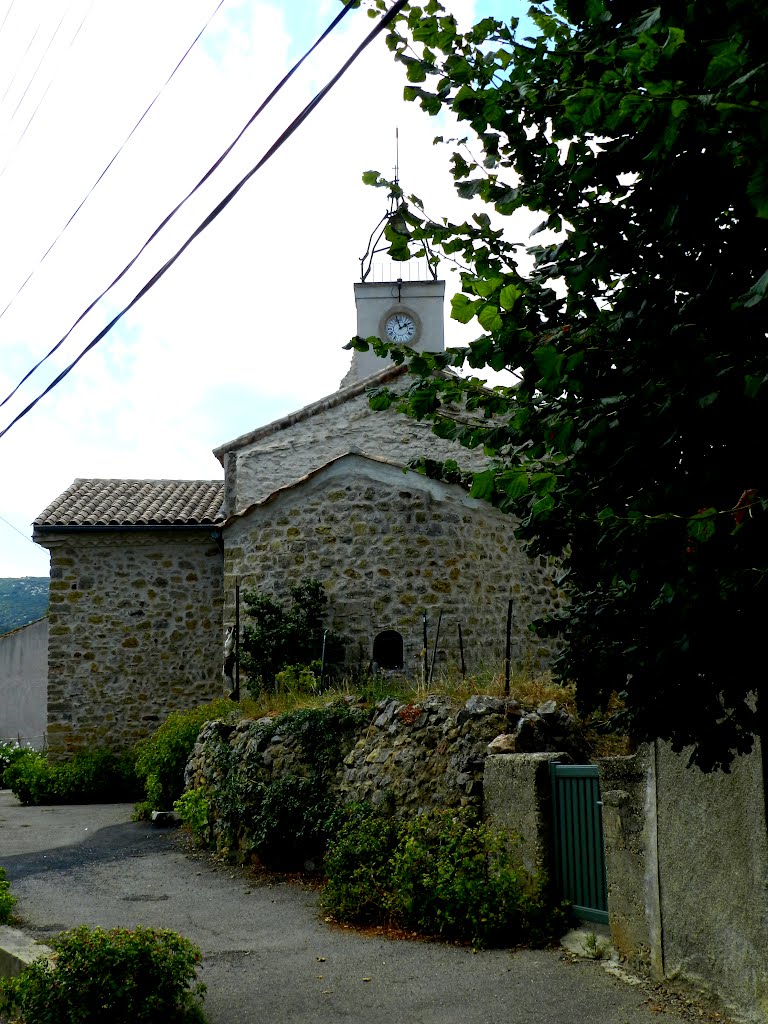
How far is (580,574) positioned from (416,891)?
151 inches

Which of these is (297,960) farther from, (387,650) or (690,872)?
(387,650)

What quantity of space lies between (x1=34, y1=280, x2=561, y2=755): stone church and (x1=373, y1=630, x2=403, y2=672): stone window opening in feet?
0.07

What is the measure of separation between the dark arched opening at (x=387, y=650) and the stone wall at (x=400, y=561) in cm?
12

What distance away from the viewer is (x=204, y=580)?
1798 centimetres

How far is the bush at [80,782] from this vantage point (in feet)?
53.8

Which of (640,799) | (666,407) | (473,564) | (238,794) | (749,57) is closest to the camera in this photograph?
(749,57)

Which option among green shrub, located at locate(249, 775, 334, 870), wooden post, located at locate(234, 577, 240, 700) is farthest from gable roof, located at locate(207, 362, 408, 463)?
green shrub, located at locate(249, 775, 334, 870)

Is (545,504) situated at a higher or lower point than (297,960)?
higher

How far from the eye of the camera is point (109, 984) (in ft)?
17.5

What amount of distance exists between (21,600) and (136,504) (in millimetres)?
105223

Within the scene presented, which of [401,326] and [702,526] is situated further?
[401,326]

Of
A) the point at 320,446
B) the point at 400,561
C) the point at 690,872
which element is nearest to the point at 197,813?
the point at 400,561

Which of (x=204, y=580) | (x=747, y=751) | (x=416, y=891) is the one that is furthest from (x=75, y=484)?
(x=747, y=751)

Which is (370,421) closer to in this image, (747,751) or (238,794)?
(238,794)
